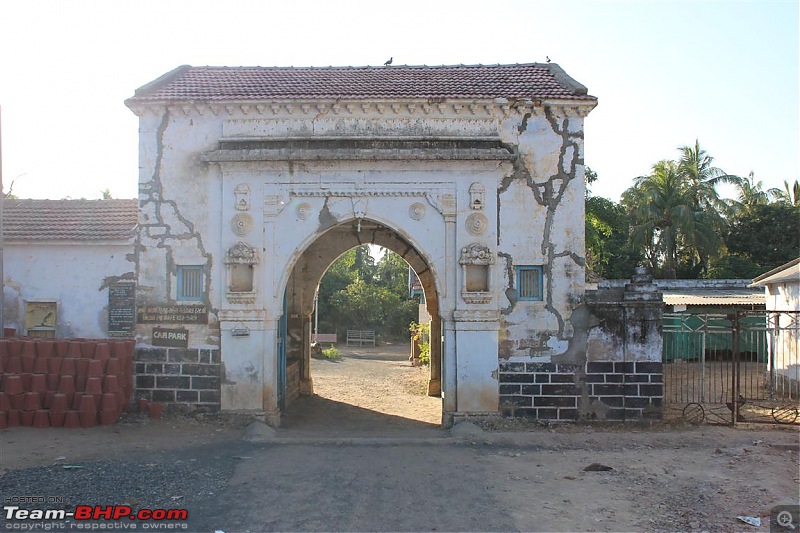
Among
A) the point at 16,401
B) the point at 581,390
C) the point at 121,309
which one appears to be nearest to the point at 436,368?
the point at 581,390

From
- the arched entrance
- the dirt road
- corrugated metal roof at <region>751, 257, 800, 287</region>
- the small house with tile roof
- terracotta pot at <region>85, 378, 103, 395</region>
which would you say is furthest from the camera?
the arched entrance

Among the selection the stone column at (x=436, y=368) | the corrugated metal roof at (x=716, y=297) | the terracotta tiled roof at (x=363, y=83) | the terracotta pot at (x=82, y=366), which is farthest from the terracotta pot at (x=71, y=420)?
the corrugated metal roof at (x=716, y=297)

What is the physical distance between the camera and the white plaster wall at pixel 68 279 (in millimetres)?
10570

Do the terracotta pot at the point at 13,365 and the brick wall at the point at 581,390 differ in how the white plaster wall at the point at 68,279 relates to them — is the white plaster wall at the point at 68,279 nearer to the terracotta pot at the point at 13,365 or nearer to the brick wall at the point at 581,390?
the terracotta pot at the point at 13,365

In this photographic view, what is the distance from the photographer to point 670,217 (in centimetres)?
2748

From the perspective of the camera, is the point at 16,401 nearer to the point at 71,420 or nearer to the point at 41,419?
the point at 41,419

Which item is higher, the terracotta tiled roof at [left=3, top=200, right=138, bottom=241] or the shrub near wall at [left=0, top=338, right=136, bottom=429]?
the terracotta tiled roof at [left=3, top=200, right=138, bottom=241]

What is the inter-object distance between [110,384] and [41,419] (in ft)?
3.44

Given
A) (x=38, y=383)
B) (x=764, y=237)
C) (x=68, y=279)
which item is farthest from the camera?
(x=764, y=237)

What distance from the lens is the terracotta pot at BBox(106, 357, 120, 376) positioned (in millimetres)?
9656

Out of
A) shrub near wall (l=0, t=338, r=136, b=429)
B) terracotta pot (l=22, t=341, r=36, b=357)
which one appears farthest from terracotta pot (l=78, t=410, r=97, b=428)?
terracotta pot (l=22, t=341, r=36, b=357)

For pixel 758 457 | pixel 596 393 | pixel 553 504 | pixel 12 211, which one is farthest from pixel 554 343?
pixel 12 211

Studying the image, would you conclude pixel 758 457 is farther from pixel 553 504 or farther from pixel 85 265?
pixel 85 265

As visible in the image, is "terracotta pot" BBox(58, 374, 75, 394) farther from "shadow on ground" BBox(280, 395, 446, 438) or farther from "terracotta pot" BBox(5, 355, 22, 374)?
"shadow on ground" BBox(280, 395, 446, 438)
